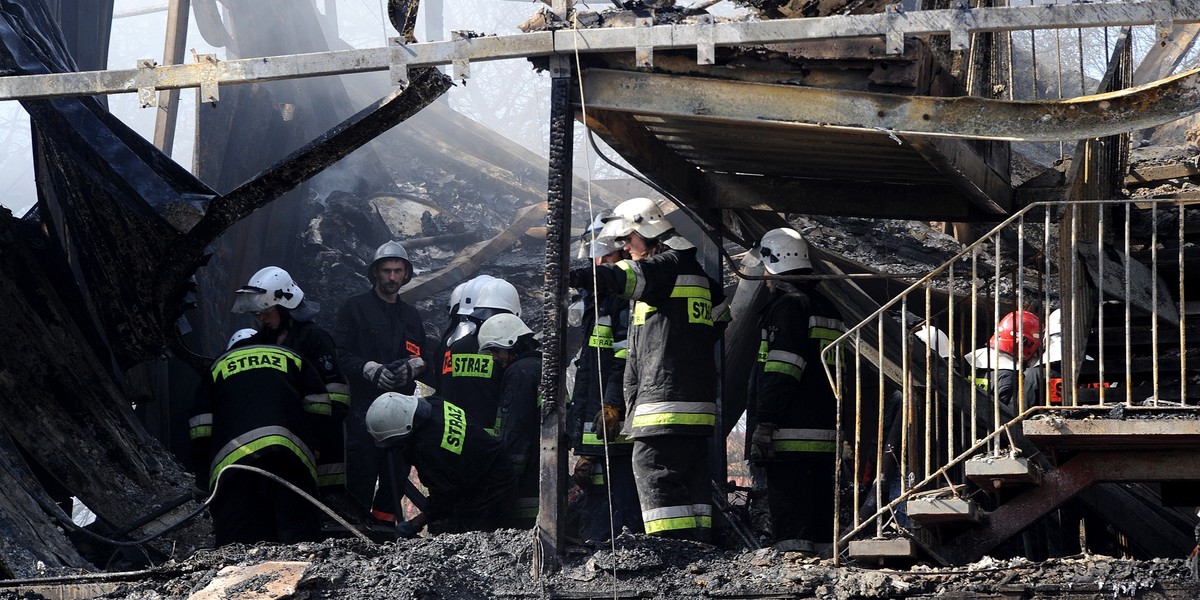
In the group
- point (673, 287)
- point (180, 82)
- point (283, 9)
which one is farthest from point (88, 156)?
point (283, 9)

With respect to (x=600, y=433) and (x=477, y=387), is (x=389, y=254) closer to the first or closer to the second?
(x=477, y=387)

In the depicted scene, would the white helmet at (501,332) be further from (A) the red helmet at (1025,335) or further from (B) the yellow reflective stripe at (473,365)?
(A) the red helmet at (1025,335)

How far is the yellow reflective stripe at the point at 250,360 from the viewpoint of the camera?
715cm

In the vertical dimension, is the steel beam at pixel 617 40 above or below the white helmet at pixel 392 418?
above

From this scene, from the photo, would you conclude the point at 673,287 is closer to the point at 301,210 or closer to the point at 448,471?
the point at 448,471

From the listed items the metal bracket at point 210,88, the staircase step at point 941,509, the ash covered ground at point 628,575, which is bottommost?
the ash covered ground at point 628,575

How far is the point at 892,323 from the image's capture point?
9.06 metres

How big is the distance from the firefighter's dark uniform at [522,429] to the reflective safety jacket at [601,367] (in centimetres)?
28

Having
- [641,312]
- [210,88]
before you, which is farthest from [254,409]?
[641,312]

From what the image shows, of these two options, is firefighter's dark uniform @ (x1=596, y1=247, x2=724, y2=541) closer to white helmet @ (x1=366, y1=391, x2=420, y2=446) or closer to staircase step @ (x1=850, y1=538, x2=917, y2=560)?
staircase step @ (x1=850, y1=538, x2=917, y2=560)

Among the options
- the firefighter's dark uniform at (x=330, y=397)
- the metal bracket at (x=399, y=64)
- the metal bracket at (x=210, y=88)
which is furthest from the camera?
the firefighter's dark uniform at (x=330, y=397)

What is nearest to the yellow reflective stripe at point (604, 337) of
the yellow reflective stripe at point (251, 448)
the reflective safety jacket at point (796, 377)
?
the reflective safety jacket at point (796, 377)

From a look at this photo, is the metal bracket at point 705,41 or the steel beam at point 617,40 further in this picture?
the metal bracket at point 705,41

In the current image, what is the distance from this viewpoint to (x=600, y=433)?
7.59 m
